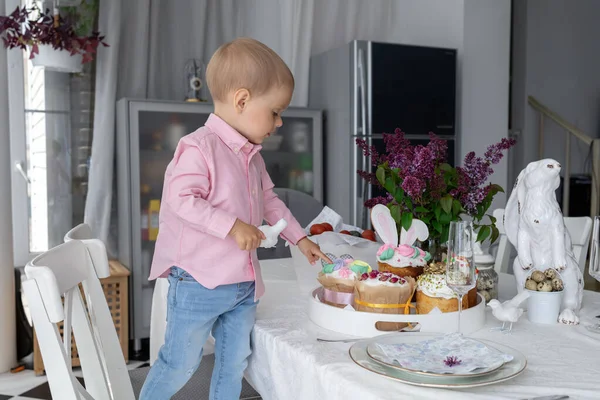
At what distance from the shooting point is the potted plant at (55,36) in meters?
3.05

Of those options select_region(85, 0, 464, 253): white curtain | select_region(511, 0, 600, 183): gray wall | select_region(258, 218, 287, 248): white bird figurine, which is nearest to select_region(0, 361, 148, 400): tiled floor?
select_region(85, 0, 464, 253): white curtain

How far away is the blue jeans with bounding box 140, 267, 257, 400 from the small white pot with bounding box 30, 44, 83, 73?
237 centimetres

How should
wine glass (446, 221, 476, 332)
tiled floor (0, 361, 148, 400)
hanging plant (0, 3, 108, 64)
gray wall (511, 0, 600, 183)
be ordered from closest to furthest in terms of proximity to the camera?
wine glass (446, 221, 476, 332)
tiled floor (0, 361, 148, 400)
hanging plant (0, 3, 108, 64)
gray wall (511, 0, 600, 183)

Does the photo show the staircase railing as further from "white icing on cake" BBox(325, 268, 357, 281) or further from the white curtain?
"white icing on cake" BBox(325, 268, 357, 281)

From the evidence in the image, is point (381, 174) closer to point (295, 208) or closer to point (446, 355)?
point (446, 355)

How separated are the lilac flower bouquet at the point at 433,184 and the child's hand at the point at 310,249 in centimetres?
20

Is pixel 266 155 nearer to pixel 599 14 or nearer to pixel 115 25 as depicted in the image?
pixel 115 25

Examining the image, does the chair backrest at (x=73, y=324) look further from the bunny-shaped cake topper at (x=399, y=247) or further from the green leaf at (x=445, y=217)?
the green leaf at (x=445, y=217)

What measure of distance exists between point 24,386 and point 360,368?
7.91ft

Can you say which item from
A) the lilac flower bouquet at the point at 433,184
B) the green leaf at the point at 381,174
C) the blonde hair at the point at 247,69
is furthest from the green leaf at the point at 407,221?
the blonde hair at the point at 247,69

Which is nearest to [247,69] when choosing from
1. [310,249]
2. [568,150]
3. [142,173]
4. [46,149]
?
[310,249]

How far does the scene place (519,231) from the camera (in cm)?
140

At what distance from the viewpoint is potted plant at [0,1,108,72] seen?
10.0 feet

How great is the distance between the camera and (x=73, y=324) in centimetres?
129
